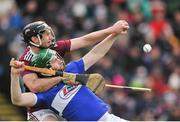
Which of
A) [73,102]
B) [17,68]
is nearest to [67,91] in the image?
[73,102]

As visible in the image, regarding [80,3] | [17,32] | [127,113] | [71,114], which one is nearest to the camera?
[71,114]

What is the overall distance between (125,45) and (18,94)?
30.3ft

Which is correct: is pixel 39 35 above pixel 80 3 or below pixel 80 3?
above

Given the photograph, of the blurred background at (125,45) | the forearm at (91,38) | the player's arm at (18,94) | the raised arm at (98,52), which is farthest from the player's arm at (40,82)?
the blurred background at (125,45)

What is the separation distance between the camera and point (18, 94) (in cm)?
959

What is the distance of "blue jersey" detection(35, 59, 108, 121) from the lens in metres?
10.1

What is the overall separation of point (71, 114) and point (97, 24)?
8991mm

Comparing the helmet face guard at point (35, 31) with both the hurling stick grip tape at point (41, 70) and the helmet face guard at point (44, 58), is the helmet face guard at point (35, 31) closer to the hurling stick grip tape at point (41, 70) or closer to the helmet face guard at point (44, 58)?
the helmet face guard at point (44, 58)

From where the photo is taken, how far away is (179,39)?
19812 mm

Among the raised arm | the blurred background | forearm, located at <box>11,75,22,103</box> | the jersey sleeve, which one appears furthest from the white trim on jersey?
the blurred background

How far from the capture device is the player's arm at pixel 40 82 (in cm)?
1002

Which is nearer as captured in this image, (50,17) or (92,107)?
(92,107)

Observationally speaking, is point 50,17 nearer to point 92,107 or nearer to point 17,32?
point 17,32

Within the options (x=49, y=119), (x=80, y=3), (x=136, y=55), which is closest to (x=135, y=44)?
(x=136, y=55)
